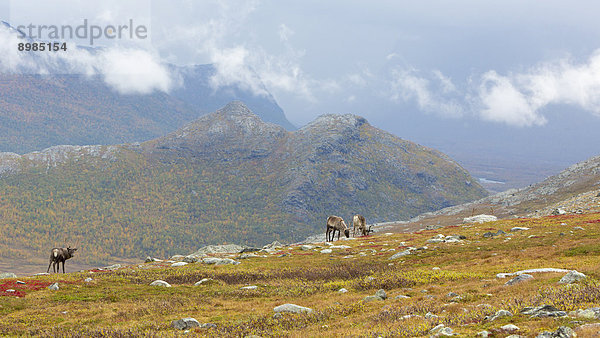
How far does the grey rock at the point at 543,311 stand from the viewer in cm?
1577

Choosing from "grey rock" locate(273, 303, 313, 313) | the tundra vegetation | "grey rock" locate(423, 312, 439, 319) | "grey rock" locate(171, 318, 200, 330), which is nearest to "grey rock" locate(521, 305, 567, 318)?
the tundra vegetation

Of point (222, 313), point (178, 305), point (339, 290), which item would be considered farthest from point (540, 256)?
point (178, 305)

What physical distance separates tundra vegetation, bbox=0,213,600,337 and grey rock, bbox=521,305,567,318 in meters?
0.36

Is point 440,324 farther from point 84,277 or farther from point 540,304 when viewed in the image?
point 84,277

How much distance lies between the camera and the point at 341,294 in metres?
29.7

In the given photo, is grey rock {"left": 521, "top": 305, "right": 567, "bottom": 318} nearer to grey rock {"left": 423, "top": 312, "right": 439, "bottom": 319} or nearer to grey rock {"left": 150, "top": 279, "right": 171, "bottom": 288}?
grey rock {"left": 423, "top": 312, "right": 439, "bottom": 319}

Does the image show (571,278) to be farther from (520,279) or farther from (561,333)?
(561,333)

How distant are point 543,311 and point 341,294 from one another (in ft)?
50.2

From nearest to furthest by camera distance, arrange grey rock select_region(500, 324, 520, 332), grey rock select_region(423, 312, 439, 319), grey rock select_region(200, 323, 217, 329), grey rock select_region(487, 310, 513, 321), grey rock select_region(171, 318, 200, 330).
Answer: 1. grey rock select_region(500, 324, 520, 332)
2. grey rock select_region(487, 310, 513, 321)
3. grey rock select_region(423, 312, 439, 319)
4. grey rock select_region(200, 323, 217, 329)
5. grey rock select_region(171, 318, 200, 330)

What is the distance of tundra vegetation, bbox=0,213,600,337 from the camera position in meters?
18.6

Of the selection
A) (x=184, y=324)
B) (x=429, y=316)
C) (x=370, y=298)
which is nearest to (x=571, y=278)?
(x=429, y=316)

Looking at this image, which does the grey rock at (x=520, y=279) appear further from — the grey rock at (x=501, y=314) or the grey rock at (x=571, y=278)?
the grey rock at (x=501, y=314)

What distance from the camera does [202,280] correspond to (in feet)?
130

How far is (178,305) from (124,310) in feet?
11.4
